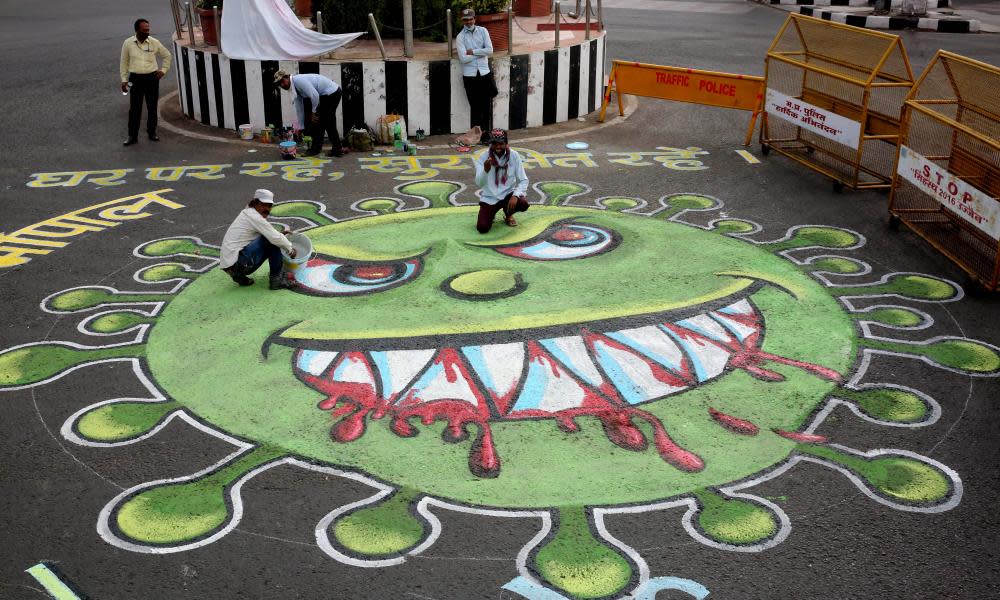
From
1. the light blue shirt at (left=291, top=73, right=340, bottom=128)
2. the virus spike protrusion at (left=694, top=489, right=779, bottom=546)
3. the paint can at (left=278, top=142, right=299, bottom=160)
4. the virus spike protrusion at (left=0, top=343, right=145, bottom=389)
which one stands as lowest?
the virus spike protrusion at (left=694, top=489, right=779, bottom=546)

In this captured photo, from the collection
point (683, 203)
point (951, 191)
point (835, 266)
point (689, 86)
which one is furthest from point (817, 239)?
point (689, 86)

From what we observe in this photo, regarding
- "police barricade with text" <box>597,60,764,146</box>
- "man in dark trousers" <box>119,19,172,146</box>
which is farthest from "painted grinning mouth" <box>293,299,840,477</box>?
"man in dark trousers" <box>119,19,172,146</box>

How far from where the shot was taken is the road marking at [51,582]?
4672 millimetres

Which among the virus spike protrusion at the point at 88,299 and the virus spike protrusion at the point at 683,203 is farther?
the virus spike protrusion at the point at 683,203

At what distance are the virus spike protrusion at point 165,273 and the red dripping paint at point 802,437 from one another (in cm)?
544

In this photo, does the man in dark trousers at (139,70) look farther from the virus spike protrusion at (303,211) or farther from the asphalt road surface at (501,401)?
the virus spike protrusion at (303,211)

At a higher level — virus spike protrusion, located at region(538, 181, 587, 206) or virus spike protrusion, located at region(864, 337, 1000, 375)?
virus spike protrusion, located at region(538, 181, 587, 206)

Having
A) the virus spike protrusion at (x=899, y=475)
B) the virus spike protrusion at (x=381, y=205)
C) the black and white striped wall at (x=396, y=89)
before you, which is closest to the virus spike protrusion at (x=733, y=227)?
the virus spike protrusion at (x=381, y=205)

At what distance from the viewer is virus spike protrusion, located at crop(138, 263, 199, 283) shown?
28.2 ft

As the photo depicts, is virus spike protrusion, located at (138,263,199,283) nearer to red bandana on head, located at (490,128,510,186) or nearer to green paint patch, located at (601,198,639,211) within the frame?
red bandana on head, located at (490,128,510,186)

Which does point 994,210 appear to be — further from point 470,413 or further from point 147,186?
point 147,186

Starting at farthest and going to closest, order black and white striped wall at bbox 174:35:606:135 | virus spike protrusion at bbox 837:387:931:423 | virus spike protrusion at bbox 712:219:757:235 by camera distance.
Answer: black and white striped wall at bbox 174:35:606:135 < virus spike protrusion at bbox 712:219:757:235 < virus spike protrusion at bbox 837:387:931:423

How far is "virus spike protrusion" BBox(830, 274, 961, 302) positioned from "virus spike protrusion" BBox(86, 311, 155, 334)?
19.4ft

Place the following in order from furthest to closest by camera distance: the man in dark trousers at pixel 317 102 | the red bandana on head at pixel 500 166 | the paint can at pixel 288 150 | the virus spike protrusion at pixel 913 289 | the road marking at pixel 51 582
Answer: the paint can at pixel 288 150
the man in dark trousers at pixel 317 102
the red bandana on head at pixel 500 166
the virus spike protrusion at pixel 913 289
the road marking at pixel 51 582
